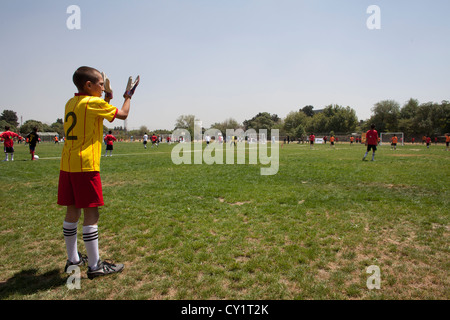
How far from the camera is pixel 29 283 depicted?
9.62 feet

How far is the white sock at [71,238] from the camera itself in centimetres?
317

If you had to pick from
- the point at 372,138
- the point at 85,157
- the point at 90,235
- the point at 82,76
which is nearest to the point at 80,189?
the point at 85,157

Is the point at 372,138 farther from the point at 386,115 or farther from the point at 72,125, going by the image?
the point at 386,115

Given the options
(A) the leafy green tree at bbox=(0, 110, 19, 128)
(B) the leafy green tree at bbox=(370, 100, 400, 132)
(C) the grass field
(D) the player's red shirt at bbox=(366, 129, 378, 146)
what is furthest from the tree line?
(C) the grass field

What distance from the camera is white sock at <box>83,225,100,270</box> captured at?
306cm

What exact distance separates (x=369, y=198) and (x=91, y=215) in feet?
21.3

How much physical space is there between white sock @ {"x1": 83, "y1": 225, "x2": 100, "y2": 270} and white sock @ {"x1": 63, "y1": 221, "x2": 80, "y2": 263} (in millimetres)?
234

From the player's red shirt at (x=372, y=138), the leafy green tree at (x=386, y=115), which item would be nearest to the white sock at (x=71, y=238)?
the player's red shirt at (x=372, y=138)

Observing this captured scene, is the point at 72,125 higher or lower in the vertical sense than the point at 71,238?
higher

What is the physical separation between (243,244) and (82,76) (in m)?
3.25
